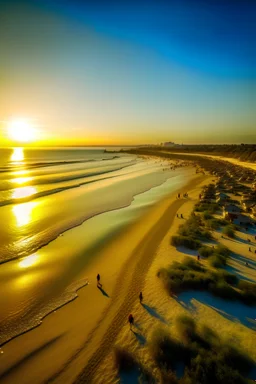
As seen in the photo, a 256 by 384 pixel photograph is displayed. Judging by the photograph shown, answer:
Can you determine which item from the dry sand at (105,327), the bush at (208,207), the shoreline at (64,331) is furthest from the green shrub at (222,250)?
the bush at (208,207)

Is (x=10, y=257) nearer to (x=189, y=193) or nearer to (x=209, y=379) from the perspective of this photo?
(x=209, y=379)

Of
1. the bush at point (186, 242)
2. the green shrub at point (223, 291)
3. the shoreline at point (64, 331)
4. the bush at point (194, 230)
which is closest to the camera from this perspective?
the shoreline at point (64, 331)

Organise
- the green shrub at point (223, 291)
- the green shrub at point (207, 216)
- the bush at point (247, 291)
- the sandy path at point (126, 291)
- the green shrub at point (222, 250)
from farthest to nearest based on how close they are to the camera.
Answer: the green shrub at point (207, 216)
the green shrub at point (222, 250)
the green shrub at point (223, 291)
the bush at point (247, 291)
the sandy path at point (126, 291)

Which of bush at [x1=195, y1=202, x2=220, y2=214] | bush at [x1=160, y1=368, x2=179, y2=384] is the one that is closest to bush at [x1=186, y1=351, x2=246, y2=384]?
bush at [x1=160, y1=368, x2=179, y2=384]

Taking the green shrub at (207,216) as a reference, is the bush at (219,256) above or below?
below

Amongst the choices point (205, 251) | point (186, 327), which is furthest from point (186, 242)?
point (186, 327)

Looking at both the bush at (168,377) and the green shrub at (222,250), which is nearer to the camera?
the bush at (168,377)

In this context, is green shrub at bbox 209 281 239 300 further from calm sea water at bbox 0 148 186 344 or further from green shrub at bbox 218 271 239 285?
calm sea water at bbox 0 148 186 344

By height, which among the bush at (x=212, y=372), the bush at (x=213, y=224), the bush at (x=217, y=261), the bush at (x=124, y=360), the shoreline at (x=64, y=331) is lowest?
the shoreline at (x=64, y=331)

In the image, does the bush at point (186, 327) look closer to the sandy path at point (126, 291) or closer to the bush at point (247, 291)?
the sandy path at point (126, 291)

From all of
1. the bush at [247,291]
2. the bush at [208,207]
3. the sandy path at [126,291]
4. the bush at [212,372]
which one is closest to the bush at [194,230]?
the sandy path at [126,291]

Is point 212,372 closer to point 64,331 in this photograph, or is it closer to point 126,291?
point 126,291
